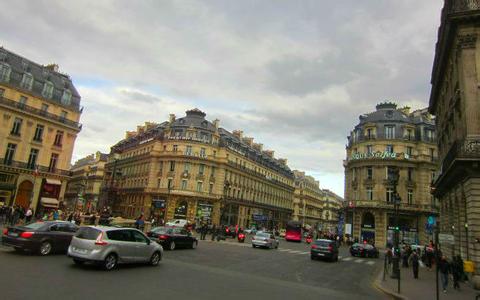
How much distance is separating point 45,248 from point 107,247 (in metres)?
4.28

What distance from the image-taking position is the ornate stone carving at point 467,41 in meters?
20.9

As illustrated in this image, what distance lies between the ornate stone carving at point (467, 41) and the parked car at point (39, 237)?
23.8 metres

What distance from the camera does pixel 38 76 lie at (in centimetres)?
4834

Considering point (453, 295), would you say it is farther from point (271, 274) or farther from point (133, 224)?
point (133, 224)

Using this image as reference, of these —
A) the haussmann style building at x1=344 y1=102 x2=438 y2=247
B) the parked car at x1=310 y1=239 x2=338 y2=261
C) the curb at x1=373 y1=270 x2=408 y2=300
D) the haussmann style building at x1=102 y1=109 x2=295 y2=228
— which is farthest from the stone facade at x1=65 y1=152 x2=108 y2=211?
the curb at x1=373 y1=270 x2=408 y2=300

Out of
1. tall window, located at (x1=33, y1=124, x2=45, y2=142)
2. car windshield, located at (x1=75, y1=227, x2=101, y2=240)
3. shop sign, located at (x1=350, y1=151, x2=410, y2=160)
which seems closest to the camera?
car windshield, located at (x1=75, y1=227, x2=101, y2=240)

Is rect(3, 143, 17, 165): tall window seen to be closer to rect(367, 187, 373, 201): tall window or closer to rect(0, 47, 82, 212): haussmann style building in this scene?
Answer: rect(0, 47, 82, 212): haussmann style building

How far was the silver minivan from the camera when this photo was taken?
40.1 ft

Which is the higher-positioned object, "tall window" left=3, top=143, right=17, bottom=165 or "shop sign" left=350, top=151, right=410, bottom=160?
"shop sign" left=350, top=151, right=410, bottom=160

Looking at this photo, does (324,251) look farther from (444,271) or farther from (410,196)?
(410,196)

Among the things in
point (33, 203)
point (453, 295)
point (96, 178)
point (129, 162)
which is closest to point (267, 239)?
point (453, 295)

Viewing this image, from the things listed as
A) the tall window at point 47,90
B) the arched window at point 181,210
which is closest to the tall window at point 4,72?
the tall window at point 47,90

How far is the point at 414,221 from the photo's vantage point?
179ft

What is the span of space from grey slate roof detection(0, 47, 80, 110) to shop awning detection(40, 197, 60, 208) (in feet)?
43.3
